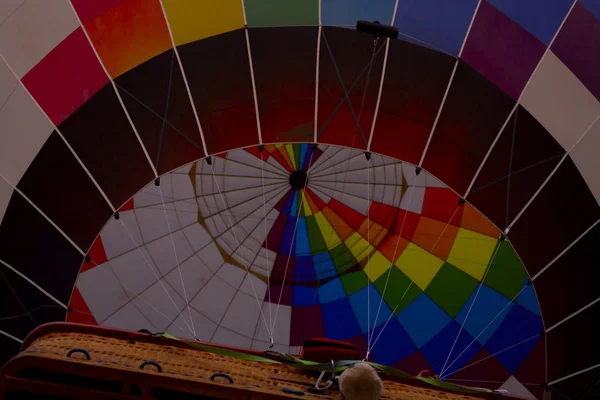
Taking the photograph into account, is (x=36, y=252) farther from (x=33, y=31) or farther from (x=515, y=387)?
(x=515, y=387)

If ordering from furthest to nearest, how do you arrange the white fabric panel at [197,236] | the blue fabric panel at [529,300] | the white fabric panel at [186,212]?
1. the white fabric panel at [197,236]
2. the white fabric panel at [186,212]
3. the blue fabric panel at [529,300]

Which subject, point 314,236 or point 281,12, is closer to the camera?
point 281,12

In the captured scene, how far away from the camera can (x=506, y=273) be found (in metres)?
5.89

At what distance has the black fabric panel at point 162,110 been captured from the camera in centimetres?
483

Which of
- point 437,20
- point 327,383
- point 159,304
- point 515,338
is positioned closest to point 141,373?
point 327,383

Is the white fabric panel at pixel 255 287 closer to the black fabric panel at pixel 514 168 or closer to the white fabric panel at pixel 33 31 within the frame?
the black fabric panel at pixel 514 168

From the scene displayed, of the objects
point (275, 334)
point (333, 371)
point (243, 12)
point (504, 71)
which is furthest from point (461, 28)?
point (275, 334)

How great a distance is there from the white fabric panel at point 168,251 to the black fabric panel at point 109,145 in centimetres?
119

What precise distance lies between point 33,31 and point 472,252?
151 inches

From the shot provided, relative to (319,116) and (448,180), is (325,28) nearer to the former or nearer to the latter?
(319,116)

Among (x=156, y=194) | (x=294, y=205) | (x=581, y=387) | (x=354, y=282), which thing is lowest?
(x=581, y=387)

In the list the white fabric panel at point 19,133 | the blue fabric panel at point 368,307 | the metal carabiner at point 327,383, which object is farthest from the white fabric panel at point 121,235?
the metal carabiner at point 327,383

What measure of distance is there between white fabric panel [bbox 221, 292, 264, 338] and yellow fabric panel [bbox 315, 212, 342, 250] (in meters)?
0.89

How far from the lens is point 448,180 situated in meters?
5.27
